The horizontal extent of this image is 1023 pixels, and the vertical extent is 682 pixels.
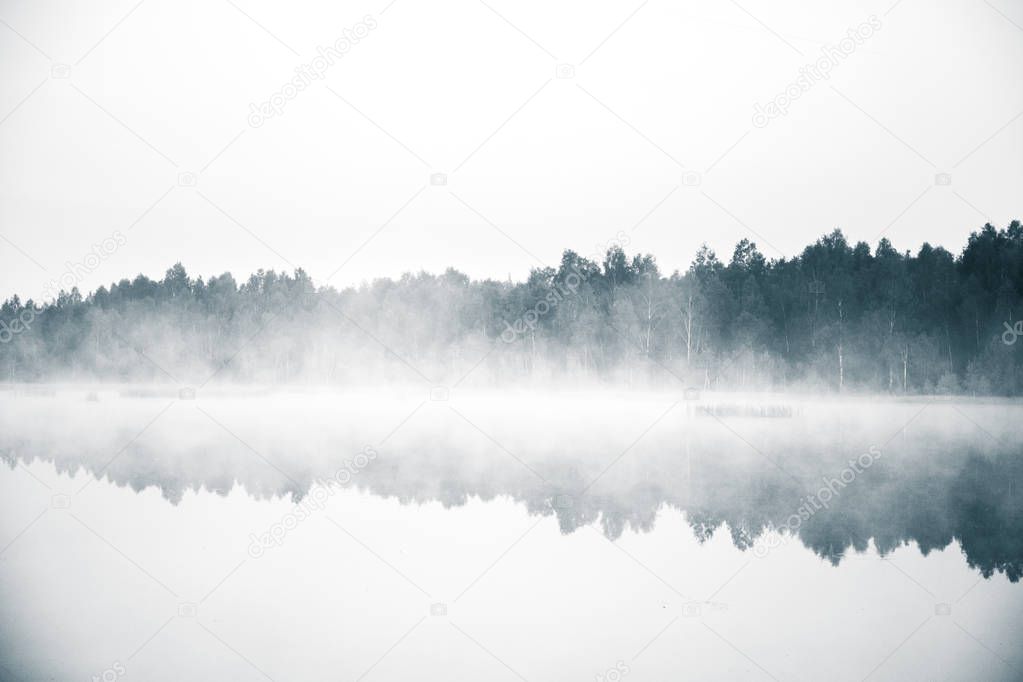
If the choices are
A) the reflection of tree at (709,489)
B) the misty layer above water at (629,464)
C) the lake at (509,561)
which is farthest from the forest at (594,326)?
the reflection of tree at (709,489)

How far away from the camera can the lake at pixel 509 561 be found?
24.0 ft

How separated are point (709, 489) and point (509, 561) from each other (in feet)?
19.8

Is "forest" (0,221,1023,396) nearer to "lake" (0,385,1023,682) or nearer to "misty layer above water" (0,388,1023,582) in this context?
"misty layer above water" (0,388,1023,582)

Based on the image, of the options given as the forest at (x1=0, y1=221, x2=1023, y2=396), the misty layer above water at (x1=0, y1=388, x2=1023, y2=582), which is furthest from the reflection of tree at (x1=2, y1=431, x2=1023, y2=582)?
the forest at (x1=0, y1=221, x2=1023, y2=396)

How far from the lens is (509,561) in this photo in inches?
399

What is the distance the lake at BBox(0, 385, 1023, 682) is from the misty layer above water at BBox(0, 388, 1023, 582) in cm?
10

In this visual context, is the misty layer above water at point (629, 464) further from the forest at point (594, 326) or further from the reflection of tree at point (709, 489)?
the forest at point (594, 326)

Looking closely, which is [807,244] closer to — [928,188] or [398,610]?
[928,188]

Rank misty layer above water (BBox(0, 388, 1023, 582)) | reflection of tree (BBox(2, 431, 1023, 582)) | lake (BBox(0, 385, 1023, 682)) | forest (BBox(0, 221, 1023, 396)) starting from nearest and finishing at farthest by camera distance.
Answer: lake (BBox(0, 385, 1023, 682)), reflection of tree (BBox(2, 431, 1023, 582)), misty layer above water (BBox(0, 388, 1023, 582)), forest (BBox(0, 221, 1023, 396))

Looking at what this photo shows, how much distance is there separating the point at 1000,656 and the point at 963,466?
1150 centimetres

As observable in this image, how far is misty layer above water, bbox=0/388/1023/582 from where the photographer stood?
1219 centimetres

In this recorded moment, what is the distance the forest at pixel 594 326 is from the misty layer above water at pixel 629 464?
1793cm

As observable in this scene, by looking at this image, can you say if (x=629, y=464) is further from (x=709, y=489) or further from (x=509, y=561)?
(x=509, y=561)

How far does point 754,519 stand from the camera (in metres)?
12.2
